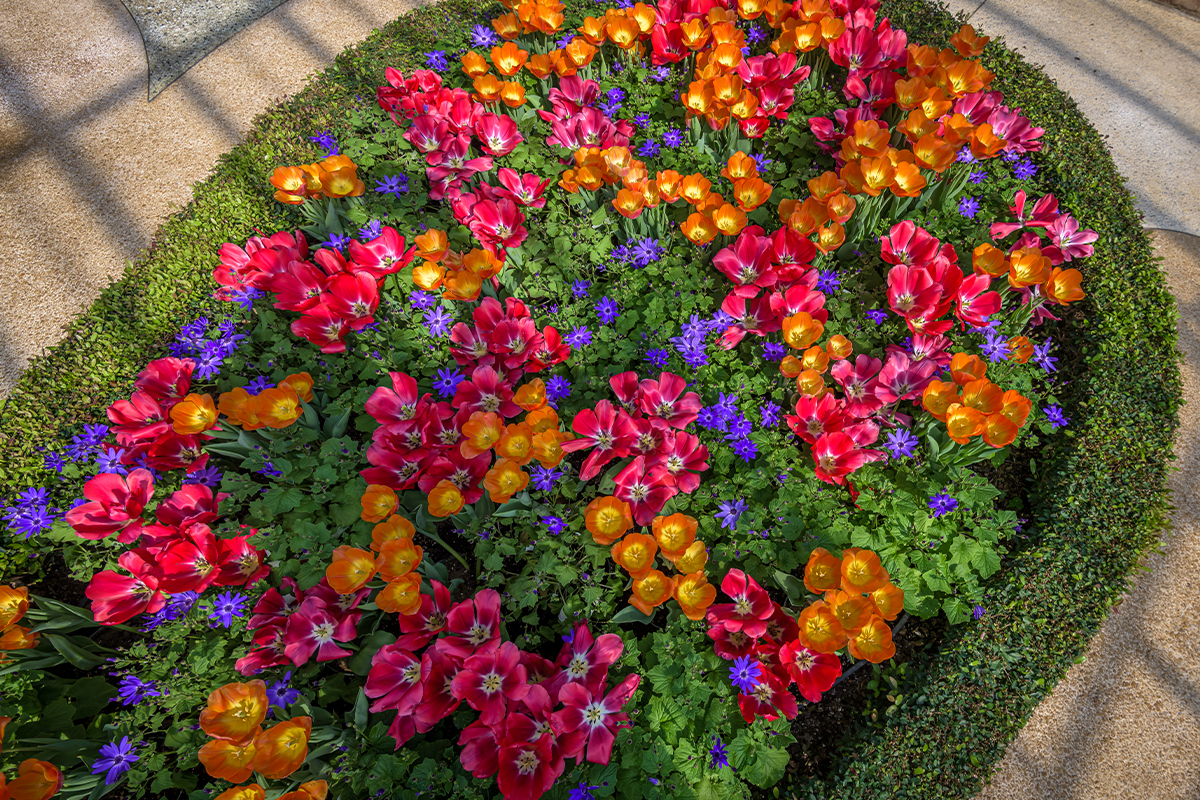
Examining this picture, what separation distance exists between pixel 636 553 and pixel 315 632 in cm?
105

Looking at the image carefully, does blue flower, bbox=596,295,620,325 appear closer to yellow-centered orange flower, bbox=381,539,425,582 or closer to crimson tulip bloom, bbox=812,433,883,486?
crimson tulip bloom, bbox=812,433,883,486

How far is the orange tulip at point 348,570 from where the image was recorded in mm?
1771

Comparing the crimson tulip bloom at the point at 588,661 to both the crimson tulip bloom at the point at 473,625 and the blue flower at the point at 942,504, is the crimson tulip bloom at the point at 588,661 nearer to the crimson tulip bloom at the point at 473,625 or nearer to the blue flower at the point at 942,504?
the crimson tulip bloom at the point at 473,625

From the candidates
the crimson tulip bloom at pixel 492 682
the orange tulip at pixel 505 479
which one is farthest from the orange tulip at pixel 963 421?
the crimson tulip bloom at pixel 492 682

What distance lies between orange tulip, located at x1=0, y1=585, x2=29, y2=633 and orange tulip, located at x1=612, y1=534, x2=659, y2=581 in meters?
1.80

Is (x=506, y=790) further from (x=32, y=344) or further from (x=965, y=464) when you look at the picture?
(x=32, y=344)

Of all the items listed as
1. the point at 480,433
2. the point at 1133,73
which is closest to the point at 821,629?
the point at 480,433

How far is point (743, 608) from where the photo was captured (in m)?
1.92

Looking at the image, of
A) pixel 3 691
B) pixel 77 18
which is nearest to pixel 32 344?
pixel 3 691

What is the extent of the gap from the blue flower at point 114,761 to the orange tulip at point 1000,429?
9.57 ft

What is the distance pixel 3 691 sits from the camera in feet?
6.26

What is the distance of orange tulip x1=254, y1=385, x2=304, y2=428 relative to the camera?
198cm

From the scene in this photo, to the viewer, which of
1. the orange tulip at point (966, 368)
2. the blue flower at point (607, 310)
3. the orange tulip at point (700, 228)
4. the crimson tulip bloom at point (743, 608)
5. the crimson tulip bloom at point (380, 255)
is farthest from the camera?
the blue flower at point (607, 310)

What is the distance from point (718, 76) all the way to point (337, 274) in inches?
77.3
